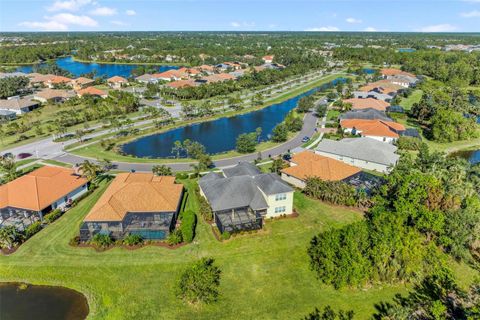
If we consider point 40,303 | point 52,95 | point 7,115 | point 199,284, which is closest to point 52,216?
point 40,303

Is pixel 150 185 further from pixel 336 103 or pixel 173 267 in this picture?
pixel 336 103

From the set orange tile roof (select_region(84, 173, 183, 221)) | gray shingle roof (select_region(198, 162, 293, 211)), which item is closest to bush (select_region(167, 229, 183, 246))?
orange tile roof (select_region(84, 173, 183, 221))

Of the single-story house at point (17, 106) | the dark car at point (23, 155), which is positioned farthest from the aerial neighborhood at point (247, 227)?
the single-story house at point (17, 106)

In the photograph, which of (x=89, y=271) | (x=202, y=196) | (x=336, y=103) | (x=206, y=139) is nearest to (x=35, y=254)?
(x=89, y=271)

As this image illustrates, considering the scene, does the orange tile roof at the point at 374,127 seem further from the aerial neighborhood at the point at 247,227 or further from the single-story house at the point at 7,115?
the single-story house at the point at 7,115

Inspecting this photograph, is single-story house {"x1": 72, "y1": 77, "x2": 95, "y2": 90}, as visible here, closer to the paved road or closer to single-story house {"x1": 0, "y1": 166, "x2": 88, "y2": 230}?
the paved road

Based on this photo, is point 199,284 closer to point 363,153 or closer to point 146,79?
point 363,153
